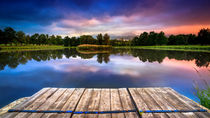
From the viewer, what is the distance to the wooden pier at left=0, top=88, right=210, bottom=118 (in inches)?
87.7

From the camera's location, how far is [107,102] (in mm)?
2705

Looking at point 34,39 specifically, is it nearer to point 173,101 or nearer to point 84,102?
point 84,102

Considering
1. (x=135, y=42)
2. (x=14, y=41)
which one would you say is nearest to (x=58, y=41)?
(x=14, y=41)

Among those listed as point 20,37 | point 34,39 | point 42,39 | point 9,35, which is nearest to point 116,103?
point 9,35

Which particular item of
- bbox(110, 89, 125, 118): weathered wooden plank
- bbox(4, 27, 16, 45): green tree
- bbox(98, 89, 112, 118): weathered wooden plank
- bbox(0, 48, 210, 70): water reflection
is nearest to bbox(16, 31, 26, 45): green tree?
bbox(4, 27, 16, 45): green tree

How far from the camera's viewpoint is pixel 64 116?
7.15ft

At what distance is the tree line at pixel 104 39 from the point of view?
55.4 m

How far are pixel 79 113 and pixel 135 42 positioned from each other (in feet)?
300

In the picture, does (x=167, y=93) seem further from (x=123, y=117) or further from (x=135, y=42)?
(x=135, y=42)

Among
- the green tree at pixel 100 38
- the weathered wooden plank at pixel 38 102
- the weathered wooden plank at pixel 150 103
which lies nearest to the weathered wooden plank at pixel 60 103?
the weathered wooden plank at pixel 38 102

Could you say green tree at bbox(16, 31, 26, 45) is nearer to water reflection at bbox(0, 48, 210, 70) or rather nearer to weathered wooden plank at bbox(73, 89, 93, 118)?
water reflection at bbox(0, 48, 210, 70)

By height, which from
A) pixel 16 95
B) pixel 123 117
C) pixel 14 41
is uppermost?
pixel 14 41

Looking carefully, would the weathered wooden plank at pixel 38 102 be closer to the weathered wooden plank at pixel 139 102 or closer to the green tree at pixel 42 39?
the weathered wooden plank at pixel 139 102

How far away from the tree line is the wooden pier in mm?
68486
